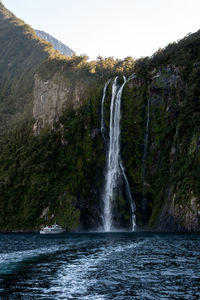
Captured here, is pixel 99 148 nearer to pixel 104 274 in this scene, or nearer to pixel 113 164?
pixel 113 164

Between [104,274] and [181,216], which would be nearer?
[104,274]

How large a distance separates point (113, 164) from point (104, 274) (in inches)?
1918

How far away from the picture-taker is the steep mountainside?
60.3 meters

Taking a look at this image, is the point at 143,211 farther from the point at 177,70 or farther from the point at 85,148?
the point at 177,70

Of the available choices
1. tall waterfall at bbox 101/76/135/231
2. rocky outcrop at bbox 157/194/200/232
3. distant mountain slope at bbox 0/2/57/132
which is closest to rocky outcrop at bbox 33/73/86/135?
distant mountain slope at bbox 0/2/57/132

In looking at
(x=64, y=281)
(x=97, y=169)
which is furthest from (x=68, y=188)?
(x=64, y=281)

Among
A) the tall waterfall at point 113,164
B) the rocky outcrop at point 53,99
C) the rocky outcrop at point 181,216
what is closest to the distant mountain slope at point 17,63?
the rocky outcrop at point 53,99

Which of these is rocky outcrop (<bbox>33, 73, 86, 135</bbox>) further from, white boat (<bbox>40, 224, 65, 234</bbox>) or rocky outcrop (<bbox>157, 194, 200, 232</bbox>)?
rocky outcrop (<bbox>157, 194, 200, 232</bbox>)

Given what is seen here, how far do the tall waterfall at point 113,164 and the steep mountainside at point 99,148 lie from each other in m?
0.99

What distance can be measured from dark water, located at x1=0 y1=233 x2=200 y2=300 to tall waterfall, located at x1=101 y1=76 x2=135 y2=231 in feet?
111

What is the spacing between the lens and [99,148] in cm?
7388

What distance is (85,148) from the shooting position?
75.9 meters

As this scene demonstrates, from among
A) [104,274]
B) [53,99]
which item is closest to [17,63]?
[53,99]

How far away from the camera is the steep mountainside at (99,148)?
60.3m
